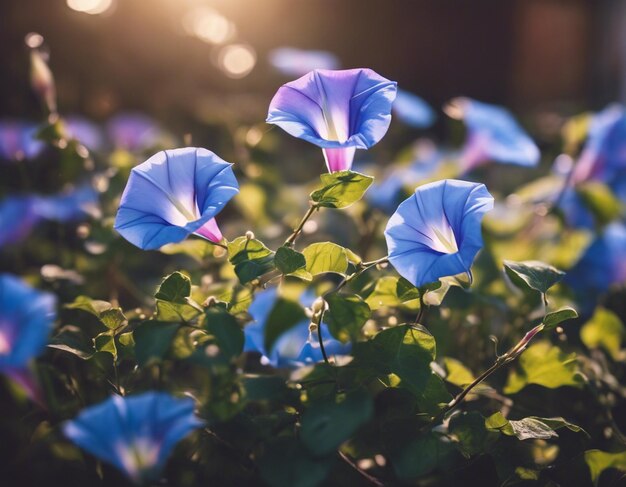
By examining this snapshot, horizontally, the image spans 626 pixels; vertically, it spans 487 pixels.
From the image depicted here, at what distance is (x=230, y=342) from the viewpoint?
768 mm

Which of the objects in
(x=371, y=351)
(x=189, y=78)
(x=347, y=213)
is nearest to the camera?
(x=371, y=351)

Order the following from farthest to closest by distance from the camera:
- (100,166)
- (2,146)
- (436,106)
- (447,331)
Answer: (436,106)
(100,166)
(2,146)
(447,331)

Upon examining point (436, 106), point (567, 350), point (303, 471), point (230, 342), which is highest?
point (230, 342)

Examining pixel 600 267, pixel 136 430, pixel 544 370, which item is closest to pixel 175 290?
pixel 136 430

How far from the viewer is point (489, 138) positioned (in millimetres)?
1440

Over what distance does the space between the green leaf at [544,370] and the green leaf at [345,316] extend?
1.12 ft

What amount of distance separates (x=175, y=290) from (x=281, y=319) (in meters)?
0.19

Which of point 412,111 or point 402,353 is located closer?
point 402,353

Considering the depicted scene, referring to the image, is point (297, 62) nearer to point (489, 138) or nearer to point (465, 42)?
point (489, 138)

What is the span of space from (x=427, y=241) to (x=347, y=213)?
1.78ft

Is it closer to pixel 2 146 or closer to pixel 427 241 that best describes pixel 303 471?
pixel 427 241

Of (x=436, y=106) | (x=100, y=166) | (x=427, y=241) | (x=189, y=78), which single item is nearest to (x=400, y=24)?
(x=436, y=106)

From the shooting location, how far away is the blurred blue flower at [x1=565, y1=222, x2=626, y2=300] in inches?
53.4

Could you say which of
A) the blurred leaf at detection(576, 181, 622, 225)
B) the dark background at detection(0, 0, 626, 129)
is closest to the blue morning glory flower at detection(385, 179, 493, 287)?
the blurred leaf at detection(576, 181, 622, 225)
